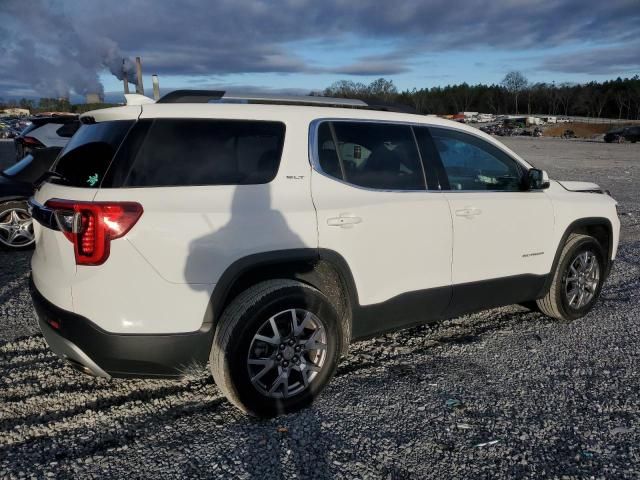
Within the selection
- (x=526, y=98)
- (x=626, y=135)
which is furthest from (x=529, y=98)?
(x=626, y=135)

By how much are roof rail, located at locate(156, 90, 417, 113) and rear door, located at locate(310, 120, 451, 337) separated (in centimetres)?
21

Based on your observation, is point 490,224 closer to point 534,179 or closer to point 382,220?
point 534,179

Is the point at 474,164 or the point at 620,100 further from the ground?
the point at 620,100

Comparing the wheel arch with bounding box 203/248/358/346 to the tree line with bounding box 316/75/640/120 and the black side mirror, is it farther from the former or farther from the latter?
the tree line with bounding box 316/75/640/120

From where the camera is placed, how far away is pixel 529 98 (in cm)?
14350

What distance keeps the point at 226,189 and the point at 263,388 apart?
1.19 m

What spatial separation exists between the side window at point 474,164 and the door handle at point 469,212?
18 centimetres

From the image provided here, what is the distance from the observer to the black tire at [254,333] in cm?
300

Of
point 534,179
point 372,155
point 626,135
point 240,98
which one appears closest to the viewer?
point 240,98

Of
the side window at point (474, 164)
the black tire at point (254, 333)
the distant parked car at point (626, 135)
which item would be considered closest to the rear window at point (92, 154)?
the black tire at point (254, 333)

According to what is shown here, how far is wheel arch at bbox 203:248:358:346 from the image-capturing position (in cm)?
298

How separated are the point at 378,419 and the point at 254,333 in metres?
0.93

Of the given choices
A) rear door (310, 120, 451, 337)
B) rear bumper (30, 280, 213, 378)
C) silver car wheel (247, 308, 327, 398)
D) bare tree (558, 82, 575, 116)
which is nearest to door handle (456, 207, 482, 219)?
rear door (310, 120, 451, 337)

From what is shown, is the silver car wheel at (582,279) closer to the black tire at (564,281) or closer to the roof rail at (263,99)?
the black tire at (564,281)
